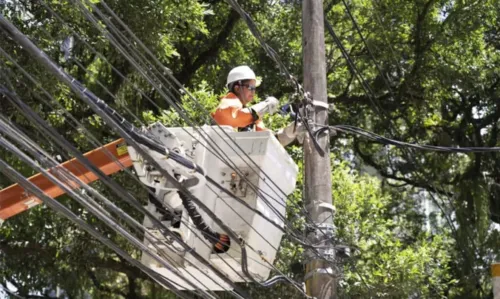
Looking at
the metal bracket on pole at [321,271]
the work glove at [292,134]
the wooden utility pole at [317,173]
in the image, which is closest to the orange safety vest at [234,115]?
the work glove at [292,134]

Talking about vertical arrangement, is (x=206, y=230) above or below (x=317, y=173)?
below

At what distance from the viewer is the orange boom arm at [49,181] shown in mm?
7852

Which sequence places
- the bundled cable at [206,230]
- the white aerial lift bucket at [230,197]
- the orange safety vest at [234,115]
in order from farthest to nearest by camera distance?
the orange safety vest at [234,115] → the white aerial lift bucket at [230,197] → the bundled cable at [206,230]

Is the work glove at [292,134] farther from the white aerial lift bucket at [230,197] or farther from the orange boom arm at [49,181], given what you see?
the orange boom arm at [49,181]

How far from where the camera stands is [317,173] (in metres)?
9.05

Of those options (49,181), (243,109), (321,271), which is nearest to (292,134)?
(243,109)

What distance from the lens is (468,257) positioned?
60.0ft

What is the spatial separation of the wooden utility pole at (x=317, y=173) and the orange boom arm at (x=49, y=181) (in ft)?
5.73

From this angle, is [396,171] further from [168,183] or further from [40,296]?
[168,183]

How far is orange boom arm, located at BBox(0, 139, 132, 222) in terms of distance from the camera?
25.8 feet

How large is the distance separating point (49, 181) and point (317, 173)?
93.7 inches

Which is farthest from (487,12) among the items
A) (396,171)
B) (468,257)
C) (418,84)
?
(396,171)

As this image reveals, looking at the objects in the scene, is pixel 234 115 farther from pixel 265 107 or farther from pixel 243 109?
pixel 265 107

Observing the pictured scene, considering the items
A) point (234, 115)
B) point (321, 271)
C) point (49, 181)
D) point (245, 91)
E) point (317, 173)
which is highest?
point (245, 91)
